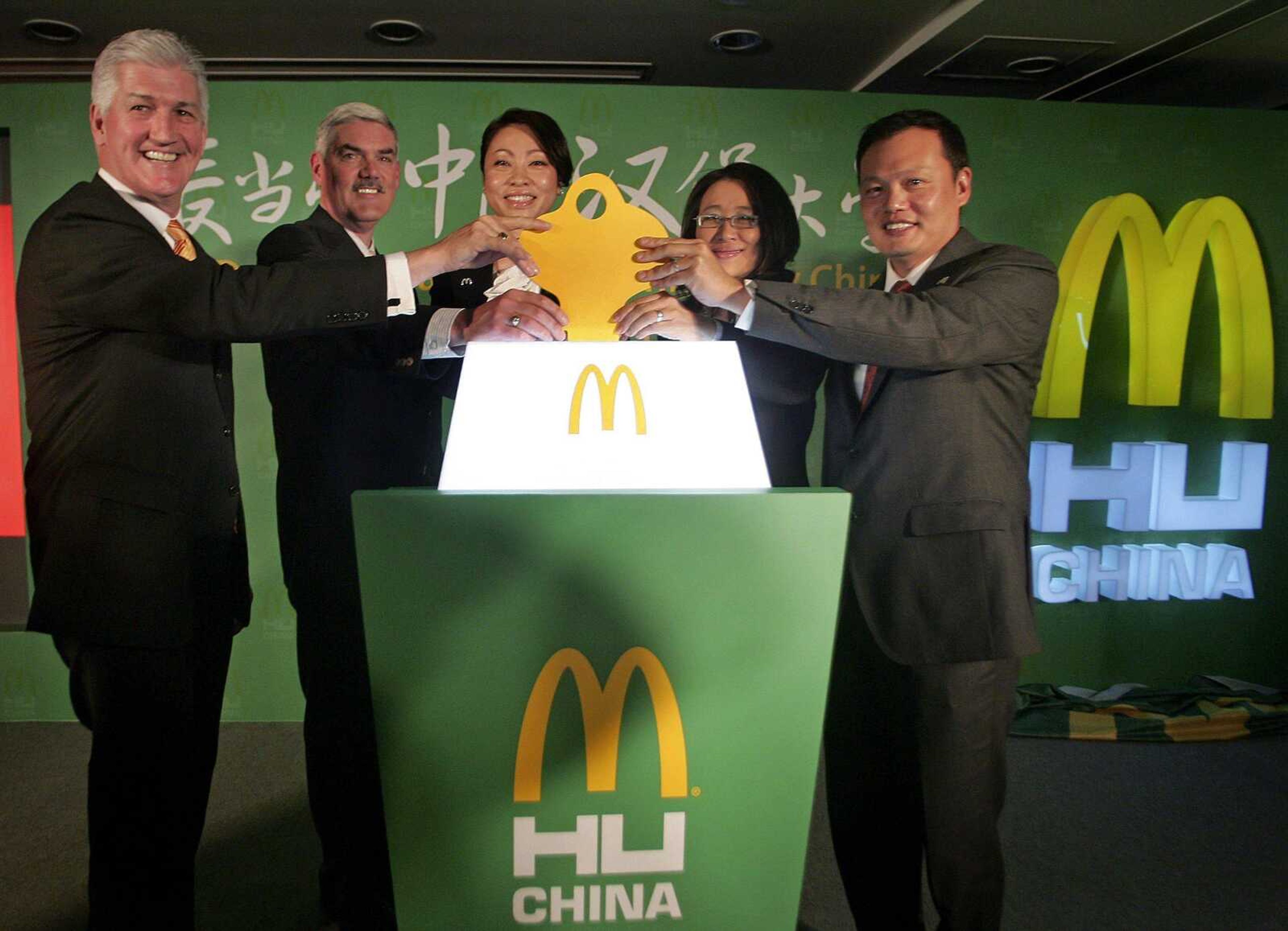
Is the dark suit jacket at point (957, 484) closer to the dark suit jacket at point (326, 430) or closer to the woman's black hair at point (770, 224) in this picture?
the woman's black hair at point (770, 224)

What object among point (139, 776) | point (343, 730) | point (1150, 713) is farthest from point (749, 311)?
point (1150, 713)

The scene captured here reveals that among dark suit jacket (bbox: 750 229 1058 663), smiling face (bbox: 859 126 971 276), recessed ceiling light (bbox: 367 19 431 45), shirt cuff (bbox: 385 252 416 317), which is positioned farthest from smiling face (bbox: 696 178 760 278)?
recessed ceiling light (bbox: 367 19 431 45)

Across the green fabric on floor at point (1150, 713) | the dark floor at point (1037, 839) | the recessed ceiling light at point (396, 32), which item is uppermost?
the recessed ceiling light at point (396, 32)

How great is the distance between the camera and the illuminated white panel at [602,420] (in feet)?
3.44

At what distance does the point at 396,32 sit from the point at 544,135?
187 cm

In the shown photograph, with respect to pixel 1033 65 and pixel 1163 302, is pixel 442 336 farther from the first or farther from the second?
pixel 1033 65

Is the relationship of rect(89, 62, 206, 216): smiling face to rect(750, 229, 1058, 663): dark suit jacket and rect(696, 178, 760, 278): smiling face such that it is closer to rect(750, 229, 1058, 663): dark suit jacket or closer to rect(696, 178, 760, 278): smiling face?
rect(696, 178, 760, 278): smiling face

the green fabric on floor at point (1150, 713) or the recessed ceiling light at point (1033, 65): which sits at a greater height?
the recessed ceiling light at point (1033, 65)

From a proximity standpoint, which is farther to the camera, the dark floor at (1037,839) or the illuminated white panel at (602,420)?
the dark floor at (1037,839)

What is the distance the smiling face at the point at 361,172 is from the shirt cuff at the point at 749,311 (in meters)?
1.24

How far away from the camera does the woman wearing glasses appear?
1.50 meters

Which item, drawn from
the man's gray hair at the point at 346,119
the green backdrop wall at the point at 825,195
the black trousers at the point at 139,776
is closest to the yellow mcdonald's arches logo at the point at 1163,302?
the green backdrop wall at the point at 825,195

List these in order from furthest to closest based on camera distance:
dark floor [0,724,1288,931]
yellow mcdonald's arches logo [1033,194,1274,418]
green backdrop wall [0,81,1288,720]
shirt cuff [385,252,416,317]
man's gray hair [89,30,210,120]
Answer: yellow mcdonald's arches logo [1033,194,1274,418] < green backdrop wall [0,81,1288,720] < dark floor [0,724,1288,931] < man's gray hair [89,30,210,120] < shirt cuff [385,252,416,317]

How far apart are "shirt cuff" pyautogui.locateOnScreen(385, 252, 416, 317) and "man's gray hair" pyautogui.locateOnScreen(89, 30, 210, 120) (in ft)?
1.97
